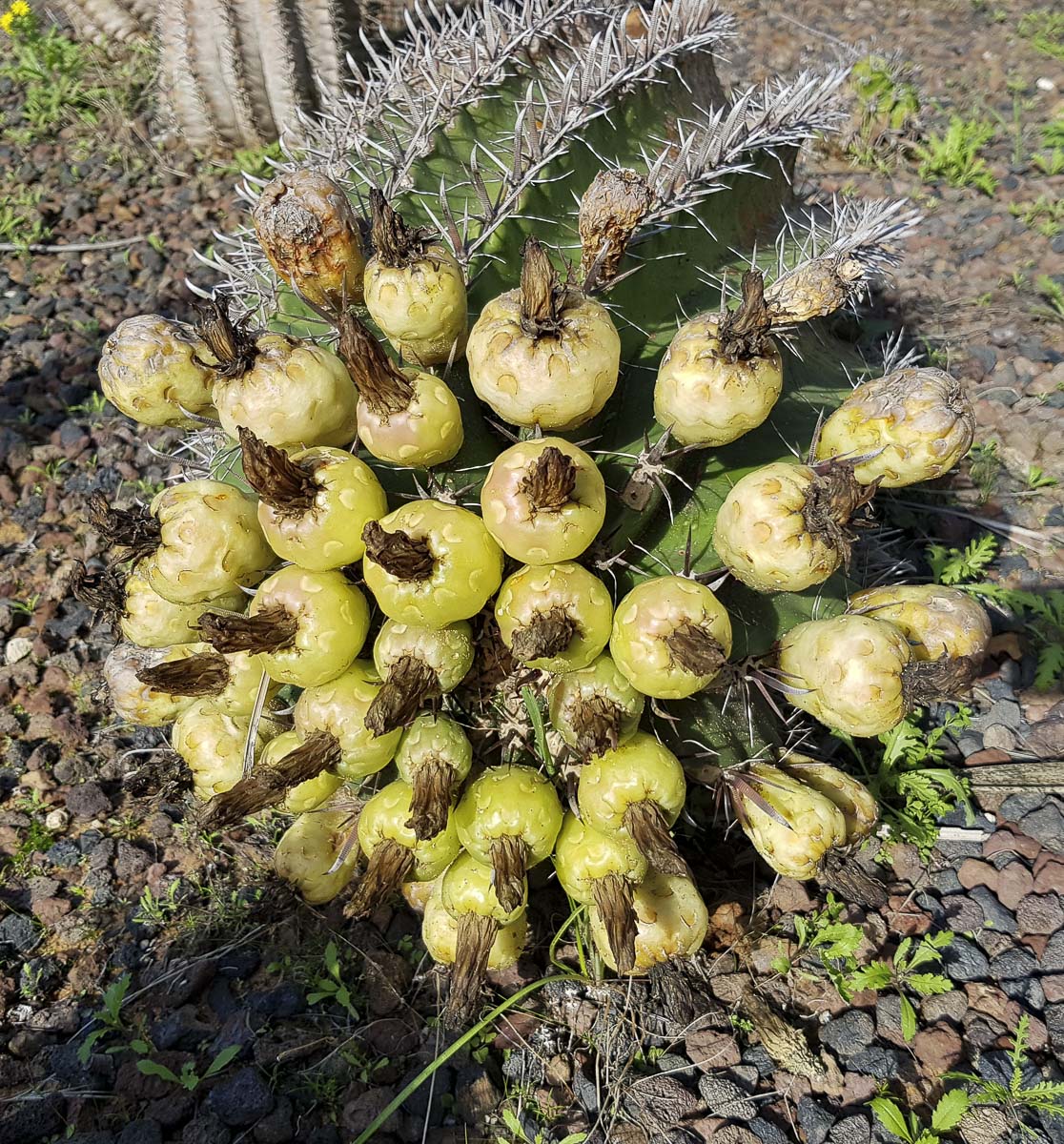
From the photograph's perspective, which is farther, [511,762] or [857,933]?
[857,933]

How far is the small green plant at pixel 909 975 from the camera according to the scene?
2059mm

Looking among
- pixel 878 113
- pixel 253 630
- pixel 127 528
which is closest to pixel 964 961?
pixel 253 630

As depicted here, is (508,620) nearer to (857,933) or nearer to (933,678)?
(933,678)

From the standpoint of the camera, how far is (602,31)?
3.14 metres

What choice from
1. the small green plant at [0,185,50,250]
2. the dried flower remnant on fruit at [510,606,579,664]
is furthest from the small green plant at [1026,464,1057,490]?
the small green plant at [0,185,50,250]

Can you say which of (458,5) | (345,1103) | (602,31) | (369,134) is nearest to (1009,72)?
(458,5)

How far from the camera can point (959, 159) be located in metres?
4.91

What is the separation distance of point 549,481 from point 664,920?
101 cm

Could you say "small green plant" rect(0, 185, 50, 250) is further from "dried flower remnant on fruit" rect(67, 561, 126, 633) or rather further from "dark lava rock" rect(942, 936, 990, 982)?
"dark lava rock" rect(942, 936, 990, 982)

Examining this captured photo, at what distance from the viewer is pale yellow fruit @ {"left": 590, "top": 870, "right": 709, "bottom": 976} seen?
75.4 inches

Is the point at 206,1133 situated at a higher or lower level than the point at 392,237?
lower

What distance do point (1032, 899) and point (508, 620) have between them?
5.23ft

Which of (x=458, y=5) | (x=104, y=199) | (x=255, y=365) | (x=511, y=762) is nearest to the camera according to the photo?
(x=255, y=365)

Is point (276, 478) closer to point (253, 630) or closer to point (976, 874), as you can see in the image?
point (253, 630)
